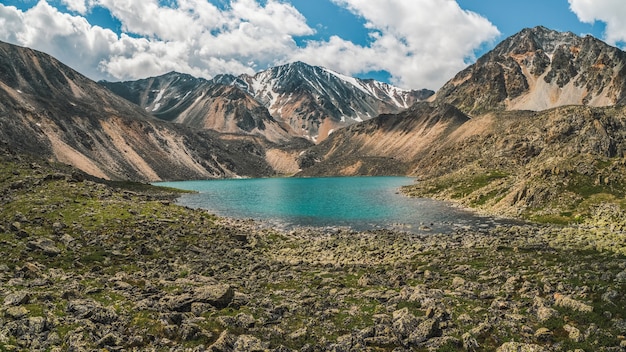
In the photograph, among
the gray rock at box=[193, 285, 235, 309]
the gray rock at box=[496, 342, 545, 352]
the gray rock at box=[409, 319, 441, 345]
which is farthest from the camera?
the gray rock at box=[193, 285, 235, 309]

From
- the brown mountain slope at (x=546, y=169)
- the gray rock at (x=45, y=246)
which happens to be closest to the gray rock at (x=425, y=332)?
the gray rock at (x=45, y=246)

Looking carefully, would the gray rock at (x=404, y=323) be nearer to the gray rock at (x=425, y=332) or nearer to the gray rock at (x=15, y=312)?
the gray rock at (x=425, y=332)

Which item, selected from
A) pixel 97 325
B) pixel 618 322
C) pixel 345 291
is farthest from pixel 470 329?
pixel 97 325

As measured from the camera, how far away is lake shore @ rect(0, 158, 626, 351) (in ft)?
62.1

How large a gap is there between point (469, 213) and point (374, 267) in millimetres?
44402

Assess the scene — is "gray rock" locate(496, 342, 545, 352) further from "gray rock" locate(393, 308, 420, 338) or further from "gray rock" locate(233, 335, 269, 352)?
"gray rock" locate(233, 335, 269, 352)

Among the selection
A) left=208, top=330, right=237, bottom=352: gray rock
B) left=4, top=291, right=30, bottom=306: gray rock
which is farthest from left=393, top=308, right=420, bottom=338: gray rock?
left=4, top=291, right=30, bottom=306: gray rock

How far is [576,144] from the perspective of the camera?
365 feet

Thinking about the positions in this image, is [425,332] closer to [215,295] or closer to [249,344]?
[249,344]

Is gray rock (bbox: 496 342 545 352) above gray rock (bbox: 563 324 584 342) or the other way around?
the other way around

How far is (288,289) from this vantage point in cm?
2872

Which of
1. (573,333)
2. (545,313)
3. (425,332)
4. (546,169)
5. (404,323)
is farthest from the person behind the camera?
(546,169)

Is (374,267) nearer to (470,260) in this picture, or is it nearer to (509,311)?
(470,260)

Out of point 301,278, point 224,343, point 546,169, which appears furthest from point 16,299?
point 546,169
